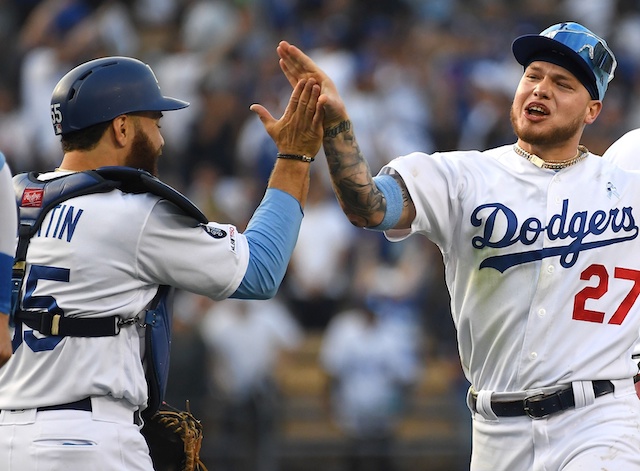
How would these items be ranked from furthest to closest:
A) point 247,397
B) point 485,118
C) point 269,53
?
point 269,53 → point 485,118 → point 247,397

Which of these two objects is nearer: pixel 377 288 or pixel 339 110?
pixel 339 110

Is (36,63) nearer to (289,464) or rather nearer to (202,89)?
(202,89)

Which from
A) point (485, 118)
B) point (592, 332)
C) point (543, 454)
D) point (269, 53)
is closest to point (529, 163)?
point (592, 332)

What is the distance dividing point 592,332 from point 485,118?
7558mm

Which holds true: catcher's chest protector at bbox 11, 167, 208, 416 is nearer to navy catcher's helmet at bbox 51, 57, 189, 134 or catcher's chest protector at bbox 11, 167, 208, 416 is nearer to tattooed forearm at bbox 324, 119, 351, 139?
navy catcher's helmet at bbox 51, 57, 189, 134

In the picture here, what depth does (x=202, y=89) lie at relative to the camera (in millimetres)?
12383

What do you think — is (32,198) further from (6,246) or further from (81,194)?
(6,246)

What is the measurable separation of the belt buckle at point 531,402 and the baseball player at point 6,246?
6.85 feet

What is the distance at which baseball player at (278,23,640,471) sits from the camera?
4703 mm

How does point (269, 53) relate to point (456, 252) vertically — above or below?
above

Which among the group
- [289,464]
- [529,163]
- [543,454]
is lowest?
[289,464]

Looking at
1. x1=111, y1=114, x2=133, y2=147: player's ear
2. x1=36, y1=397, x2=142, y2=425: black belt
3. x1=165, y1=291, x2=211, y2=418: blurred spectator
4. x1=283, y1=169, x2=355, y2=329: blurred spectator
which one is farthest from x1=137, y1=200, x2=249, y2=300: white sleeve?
x1=283, y1=169, x2=355, y2=329: blurred spectator

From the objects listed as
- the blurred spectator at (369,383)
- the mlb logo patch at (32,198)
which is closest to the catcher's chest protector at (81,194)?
the mlb logo patch at (32,198)

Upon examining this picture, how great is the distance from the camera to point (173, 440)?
462 cm
